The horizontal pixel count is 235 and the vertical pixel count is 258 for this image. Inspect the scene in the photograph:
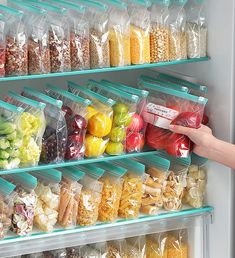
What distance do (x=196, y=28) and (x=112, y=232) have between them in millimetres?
854

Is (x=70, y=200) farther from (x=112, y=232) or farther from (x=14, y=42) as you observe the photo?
(x=14, y=42)

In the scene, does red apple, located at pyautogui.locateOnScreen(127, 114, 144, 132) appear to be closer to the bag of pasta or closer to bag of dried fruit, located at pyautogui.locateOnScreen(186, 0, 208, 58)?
the bag of pasta

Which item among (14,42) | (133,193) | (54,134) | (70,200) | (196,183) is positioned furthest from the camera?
(196,183)

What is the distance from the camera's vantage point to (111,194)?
10.7ft

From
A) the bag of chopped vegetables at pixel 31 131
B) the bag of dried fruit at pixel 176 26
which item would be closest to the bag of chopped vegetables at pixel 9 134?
the bag of chopped vegetables at pixel 31 131

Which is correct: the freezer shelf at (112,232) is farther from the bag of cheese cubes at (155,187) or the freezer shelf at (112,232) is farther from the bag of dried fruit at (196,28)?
the bag of dried fruit at (196,28)

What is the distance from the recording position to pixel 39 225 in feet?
10.5

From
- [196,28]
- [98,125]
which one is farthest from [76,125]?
[196,28]

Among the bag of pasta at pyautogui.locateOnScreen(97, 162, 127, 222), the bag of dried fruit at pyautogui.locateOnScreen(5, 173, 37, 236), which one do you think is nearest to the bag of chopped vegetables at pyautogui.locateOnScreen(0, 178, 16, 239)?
the bag of dried fruit at pyautogui.locateOnScreen(5, 173, 37, 236)

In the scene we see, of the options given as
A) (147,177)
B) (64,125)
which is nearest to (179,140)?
(147,177)

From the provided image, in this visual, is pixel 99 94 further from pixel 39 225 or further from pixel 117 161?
pixel 39 225

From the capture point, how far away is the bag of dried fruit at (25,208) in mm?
3111

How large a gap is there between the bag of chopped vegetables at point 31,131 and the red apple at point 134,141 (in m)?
0.35

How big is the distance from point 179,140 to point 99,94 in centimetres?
35
